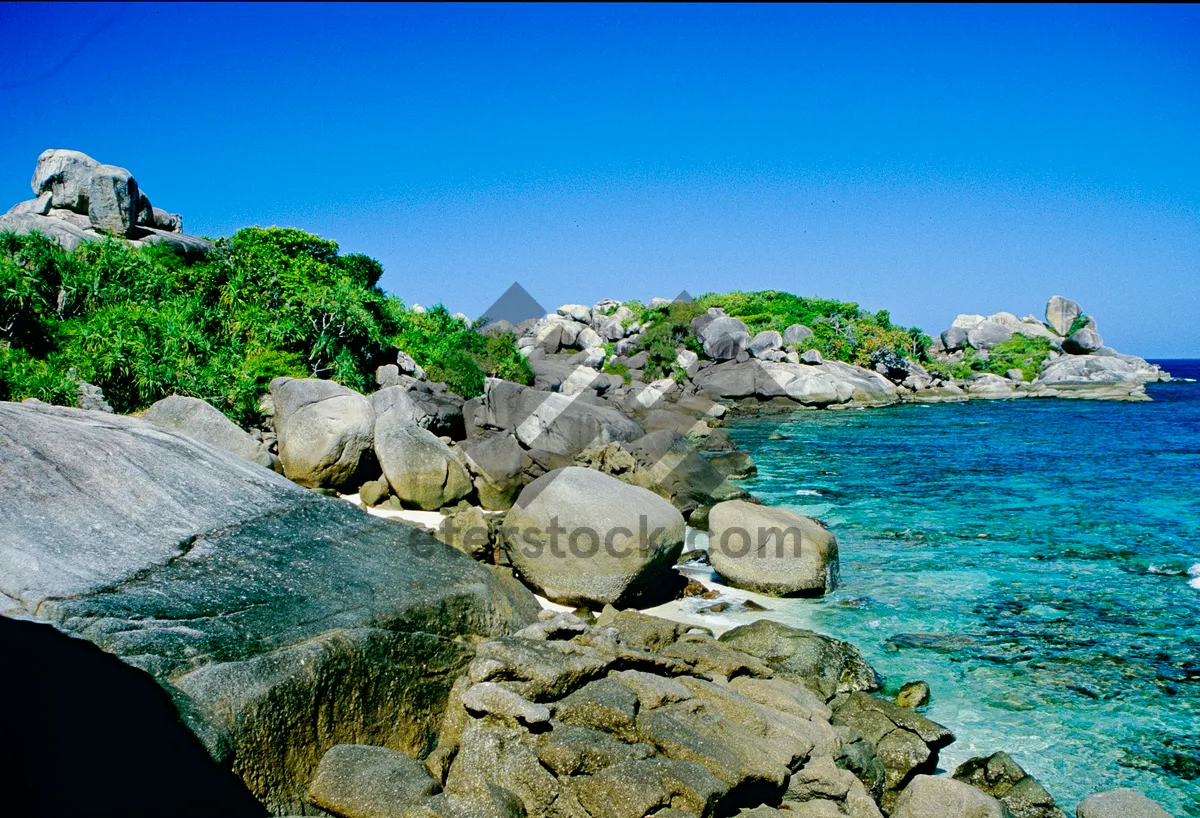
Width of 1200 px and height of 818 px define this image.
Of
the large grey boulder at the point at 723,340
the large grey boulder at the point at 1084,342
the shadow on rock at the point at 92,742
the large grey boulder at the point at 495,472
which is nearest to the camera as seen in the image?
the shadow on rock at the point at 92,742

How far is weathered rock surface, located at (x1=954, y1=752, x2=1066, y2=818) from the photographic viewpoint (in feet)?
25.9

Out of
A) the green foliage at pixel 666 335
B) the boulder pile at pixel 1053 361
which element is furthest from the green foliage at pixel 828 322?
the boulder pile at pixel 1053 361

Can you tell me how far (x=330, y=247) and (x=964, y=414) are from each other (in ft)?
119

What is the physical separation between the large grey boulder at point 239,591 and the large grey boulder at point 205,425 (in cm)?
646

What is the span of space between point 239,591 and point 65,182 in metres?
30.6

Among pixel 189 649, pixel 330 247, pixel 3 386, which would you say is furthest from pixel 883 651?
pixel 330 247

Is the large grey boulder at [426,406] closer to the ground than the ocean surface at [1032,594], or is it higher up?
higher up

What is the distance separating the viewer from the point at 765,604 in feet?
44.1

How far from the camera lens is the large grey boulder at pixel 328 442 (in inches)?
709

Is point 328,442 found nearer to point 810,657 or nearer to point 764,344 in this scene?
point 810,657

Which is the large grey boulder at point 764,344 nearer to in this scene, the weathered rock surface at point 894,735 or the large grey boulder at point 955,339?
the large grey boulder at point 955,339

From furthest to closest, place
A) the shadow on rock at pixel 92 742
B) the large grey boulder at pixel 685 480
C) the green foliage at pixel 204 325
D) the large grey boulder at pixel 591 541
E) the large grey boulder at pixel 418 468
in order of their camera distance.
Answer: the large grey boulder at pixel 685 480
the green foliage at pixel 204 325
the large grey boulder at pixel 418 468
the large grey boulder at pixel 591 541
the shadow on rock at pixel 92 742

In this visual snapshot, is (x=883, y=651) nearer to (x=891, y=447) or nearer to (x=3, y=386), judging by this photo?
(x=3, y=386)

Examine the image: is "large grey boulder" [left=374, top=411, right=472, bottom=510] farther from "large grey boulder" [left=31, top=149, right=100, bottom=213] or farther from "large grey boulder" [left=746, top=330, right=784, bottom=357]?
"large grey boulder" [left=746, top=330, right=784, bottom=357]
